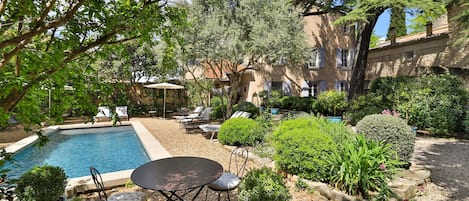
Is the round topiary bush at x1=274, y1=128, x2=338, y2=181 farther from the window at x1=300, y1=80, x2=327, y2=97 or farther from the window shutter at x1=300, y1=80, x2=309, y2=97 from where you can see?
the window at x1=300, y1=80, x2=327, y2=97

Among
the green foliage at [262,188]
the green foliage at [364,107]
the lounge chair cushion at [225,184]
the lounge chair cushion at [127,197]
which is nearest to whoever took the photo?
the green foliage at [262,188]

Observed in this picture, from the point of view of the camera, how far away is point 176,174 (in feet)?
10.7

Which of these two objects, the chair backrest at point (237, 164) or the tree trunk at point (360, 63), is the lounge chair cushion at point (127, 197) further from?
the tree trunk at point (360, 63)

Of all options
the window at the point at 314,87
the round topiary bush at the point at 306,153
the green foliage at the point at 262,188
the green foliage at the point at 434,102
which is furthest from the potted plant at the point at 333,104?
the green foliage at the point at 262,188

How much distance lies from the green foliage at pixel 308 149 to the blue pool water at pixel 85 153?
442cm

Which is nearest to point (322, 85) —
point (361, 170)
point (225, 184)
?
point (361, 170)

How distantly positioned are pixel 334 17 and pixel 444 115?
12.7m

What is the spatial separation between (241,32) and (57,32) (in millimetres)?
9926

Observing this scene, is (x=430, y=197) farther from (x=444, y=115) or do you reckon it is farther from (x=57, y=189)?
(x=444, y=115)

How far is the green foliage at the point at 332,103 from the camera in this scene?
43.7 ft

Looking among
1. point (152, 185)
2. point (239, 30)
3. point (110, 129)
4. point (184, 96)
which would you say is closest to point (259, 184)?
point (152, 185)

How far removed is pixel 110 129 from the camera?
42.8 feet

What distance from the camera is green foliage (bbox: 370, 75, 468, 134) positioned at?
921 centimetres

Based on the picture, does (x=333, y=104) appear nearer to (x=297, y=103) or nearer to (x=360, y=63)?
(x=297, y=103)
